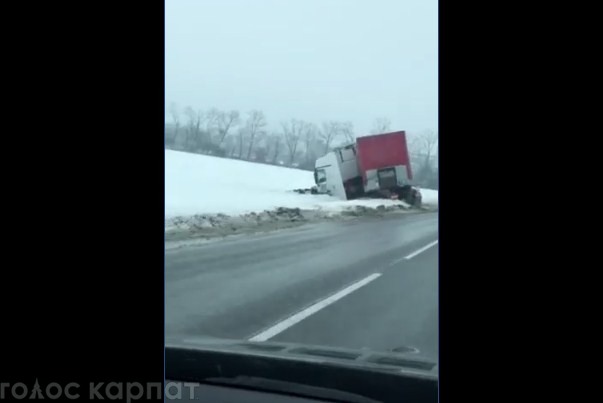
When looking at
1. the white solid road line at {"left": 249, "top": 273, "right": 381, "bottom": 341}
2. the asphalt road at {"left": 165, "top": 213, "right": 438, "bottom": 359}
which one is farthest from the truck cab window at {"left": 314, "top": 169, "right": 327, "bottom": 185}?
the white solid road line at {"left": 249, "top": 273, "right": 381, "bottom": 341}

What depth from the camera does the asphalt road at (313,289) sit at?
16.9 ft

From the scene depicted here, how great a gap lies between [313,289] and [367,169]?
115cm

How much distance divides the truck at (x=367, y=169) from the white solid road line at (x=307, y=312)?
83 centimetres

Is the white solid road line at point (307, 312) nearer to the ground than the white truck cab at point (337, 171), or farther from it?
nearer to the ground

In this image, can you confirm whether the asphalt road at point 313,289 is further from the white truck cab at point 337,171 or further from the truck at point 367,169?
the white truck cab at point 337,171

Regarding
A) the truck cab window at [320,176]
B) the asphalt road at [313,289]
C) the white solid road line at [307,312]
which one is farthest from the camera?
the truck cab window at [320,176]

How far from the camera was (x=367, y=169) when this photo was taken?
22.2 feet

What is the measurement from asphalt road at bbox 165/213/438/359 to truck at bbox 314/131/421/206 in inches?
16.1

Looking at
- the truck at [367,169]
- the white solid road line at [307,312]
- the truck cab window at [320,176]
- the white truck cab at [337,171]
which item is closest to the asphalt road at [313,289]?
the white solid road line at [307,312]
